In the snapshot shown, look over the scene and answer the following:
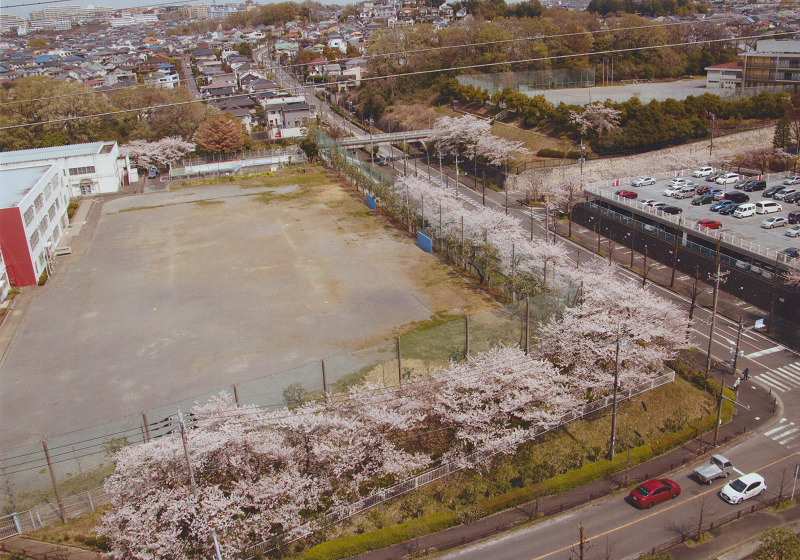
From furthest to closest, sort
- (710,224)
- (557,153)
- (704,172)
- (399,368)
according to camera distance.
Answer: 1. (557,153)
2. (704,172)
3. (710,224)
4. (399,368)

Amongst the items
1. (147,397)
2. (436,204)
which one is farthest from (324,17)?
(147,397)

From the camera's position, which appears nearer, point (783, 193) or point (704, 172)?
point (783, 193)

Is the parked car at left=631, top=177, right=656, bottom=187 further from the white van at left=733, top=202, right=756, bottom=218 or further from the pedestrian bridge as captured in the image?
the pedestrian bridge

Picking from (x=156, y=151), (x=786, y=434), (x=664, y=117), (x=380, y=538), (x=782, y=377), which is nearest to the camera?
(x=380, y=538)

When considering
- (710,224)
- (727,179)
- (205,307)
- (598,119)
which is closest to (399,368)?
(205,307)

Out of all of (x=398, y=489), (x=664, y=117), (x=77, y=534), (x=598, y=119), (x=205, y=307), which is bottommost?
(x=398, y=489)

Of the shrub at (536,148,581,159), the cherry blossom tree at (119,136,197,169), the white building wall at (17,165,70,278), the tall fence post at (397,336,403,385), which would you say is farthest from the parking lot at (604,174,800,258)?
the cherry blossom tree at (119,136,197,169)

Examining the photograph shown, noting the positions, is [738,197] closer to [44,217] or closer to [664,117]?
[664,117]
